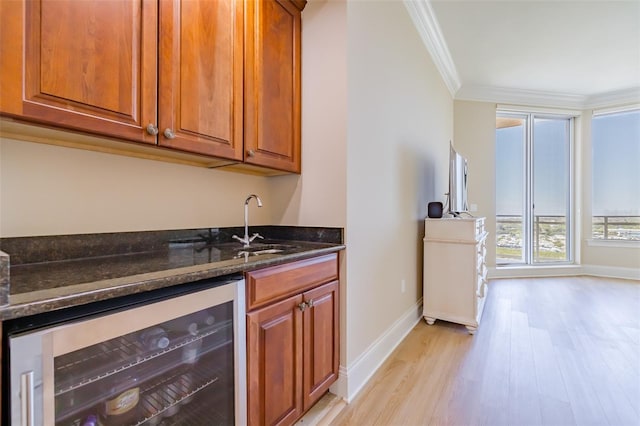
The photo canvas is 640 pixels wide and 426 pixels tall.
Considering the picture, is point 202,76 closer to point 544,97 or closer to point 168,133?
point 168,133

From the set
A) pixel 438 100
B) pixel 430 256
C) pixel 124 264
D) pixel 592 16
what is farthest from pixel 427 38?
pixel 124 264

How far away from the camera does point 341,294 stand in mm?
1777

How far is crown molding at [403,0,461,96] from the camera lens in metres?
2.71

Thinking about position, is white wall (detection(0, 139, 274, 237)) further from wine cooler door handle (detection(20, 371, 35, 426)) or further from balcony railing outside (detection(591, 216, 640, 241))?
balcony railing outside (detection(591, 216, 640, 241))

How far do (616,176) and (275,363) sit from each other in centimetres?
620

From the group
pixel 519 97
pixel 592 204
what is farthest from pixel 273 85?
pixel 592 204

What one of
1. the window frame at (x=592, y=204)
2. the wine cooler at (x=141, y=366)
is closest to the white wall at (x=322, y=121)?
the wine cooler at (x=141, y=366)

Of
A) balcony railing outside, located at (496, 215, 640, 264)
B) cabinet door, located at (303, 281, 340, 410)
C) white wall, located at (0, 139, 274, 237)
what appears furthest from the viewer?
balcony railing outside, located at (496, 215, 640, 264)

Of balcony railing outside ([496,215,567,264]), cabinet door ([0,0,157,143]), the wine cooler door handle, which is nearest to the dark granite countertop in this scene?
the wine cooler door handle

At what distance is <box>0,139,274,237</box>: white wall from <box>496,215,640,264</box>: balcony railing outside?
479cm

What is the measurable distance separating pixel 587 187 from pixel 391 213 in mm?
4581

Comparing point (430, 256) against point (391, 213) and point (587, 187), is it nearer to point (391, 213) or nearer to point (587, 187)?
point (391, 213)

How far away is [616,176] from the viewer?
15.6ft

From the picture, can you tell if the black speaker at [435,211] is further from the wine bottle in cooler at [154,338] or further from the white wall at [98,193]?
the wine bottle in cooler at [154,338]
